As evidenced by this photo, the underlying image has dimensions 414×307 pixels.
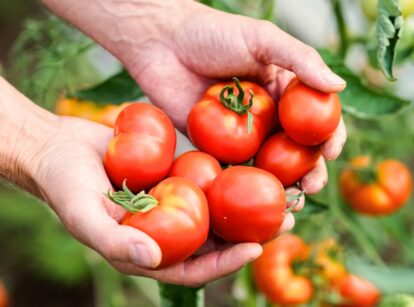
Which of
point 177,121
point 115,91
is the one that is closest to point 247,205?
point 177,121

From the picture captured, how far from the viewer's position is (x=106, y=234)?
96 cm

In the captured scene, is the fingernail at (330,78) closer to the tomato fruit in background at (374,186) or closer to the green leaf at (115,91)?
the green leaf at (115,91)

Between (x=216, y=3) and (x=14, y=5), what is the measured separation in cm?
204

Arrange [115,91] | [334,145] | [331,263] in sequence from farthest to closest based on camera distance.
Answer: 1. [331,263]
2. [115,91]
3. [334,145]

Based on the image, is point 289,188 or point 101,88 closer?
point 289,188

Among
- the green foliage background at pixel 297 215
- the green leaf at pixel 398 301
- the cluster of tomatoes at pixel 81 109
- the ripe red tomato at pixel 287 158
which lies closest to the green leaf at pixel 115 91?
the green foliage background at pixel 297 215

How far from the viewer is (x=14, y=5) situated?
10.5 ft

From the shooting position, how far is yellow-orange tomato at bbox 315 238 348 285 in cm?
160

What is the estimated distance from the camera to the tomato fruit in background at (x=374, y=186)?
1.71m

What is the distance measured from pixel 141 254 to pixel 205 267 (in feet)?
0.58

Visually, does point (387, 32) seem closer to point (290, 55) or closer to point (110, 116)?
point (290, 55)

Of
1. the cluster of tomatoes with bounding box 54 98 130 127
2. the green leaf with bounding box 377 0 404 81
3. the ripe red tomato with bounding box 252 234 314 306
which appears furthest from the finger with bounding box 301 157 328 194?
the cluster of tomatoes with bounding box 54 98 130 127

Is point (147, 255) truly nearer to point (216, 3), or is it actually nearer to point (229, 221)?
point (229, 221)

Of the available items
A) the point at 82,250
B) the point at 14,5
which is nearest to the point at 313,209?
the point at 82,250
